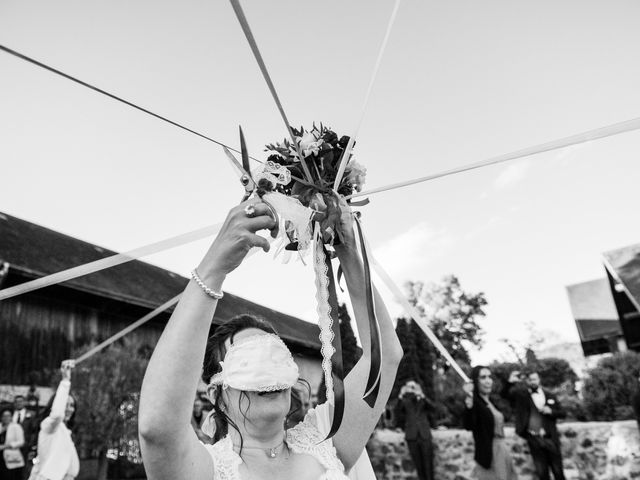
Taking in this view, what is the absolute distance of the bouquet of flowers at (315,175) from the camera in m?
1.79

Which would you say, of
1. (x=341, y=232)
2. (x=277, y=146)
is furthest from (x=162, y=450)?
(x=277, y=146)

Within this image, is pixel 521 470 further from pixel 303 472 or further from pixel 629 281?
pixel 629 281

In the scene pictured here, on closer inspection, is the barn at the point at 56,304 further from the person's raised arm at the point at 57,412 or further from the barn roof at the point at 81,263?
the person's raised arm at the point at 57,412

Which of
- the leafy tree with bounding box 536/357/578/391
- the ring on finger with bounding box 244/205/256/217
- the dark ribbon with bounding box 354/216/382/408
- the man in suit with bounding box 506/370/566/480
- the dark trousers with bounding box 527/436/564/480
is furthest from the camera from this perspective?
the leafy tree with bounding box 536/357/578/391

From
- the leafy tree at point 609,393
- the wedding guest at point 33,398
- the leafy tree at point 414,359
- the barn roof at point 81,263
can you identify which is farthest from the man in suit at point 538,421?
the wedding guest at point 33,398

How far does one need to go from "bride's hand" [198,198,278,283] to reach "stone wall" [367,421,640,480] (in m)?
8.25

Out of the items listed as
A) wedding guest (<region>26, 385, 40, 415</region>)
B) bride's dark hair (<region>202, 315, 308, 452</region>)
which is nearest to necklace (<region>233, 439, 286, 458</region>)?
bride's dark hair (<region>202, 315, 308, 452</region>)

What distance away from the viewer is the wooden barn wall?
39.3 feet

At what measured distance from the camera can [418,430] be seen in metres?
9.09

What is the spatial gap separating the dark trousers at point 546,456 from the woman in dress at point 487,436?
833 millimetres

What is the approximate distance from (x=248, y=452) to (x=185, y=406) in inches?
21.3

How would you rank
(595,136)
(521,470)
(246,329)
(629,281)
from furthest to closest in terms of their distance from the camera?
(629,281) < (521,470) < (246,329) < (595,136)

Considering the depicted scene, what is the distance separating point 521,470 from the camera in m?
8.01

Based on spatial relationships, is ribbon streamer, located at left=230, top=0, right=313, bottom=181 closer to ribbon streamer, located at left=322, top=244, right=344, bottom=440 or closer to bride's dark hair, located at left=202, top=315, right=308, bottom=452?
ribbon streamer, located at left=322, top=244, right=344, bottom=440
